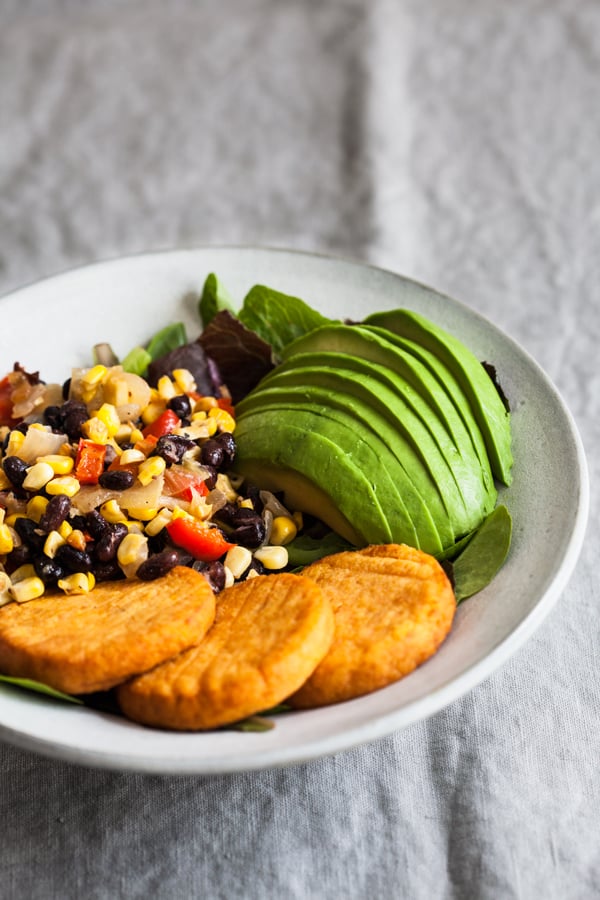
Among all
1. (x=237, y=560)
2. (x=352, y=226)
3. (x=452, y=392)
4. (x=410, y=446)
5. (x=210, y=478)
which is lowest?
(x=237, y=560)

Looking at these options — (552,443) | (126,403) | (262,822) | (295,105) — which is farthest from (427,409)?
(295,105)

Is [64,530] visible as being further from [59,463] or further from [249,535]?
[249,535]

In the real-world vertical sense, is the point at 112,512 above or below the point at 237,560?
above

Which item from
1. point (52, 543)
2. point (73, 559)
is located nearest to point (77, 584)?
point (73, 559)

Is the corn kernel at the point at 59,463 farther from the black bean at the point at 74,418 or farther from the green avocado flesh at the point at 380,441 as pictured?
the green avocado flesh at the point at 380,441

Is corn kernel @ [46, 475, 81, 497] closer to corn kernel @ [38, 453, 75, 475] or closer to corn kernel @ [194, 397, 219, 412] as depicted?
corn kernel @ [38, 453, 75, 475]

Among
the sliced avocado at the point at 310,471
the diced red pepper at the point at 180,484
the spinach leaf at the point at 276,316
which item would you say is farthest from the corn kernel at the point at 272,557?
the spinach leaf at the point at 276,316

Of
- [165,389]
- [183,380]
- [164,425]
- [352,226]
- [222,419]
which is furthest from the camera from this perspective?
[352,226]

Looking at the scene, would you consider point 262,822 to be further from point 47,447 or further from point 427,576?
point 47,447
